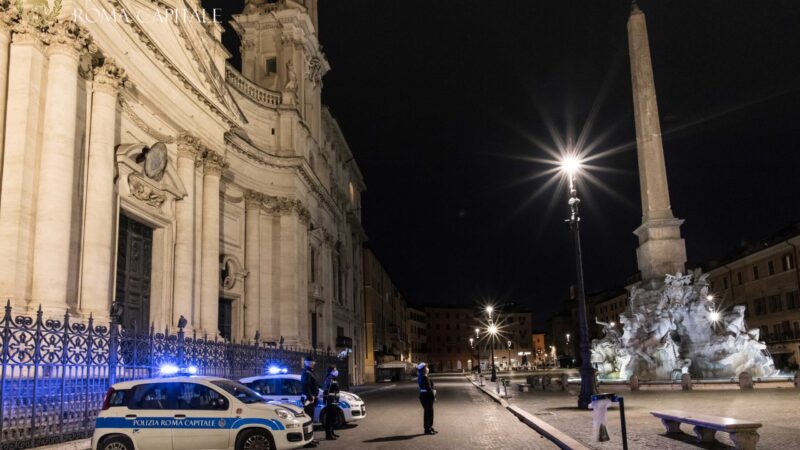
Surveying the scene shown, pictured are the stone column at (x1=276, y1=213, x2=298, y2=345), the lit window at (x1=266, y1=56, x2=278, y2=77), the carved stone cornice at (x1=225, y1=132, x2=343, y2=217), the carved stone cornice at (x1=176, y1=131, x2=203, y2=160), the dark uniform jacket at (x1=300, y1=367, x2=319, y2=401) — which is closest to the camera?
the dark uniform jacket at (x1=300, y1=367, x2=319, y2=401)

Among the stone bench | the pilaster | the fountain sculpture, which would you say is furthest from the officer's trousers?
the fountain sculpture

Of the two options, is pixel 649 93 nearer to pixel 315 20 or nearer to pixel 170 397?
pixel 315 20

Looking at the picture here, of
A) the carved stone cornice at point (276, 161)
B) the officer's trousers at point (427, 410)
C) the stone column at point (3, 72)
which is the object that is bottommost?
the officer's trousers at point (427, 410)

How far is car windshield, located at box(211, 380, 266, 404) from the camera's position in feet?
36.6

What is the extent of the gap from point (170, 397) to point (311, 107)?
33.0 meters

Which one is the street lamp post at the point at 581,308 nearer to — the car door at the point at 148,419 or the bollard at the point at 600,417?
the bollard at the point at 600,417

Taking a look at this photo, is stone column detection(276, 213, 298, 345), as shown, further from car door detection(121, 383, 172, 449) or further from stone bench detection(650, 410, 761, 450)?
stone bench detection(650, 410, 761, 450)

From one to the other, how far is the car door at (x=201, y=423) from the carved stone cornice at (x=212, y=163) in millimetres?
17759

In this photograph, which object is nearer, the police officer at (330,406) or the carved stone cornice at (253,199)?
the police officer at (330,406)

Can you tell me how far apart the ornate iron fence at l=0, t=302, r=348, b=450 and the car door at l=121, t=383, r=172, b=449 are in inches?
72.4

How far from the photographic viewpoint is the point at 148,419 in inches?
421

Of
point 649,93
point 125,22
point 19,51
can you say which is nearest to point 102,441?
point 19,51

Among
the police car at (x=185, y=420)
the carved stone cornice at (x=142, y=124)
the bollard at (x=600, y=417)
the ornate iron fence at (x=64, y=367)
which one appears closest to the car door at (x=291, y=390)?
the ornate iron fence at (x=64, y=367)

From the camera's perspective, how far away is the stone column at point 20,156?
15.4 meters
